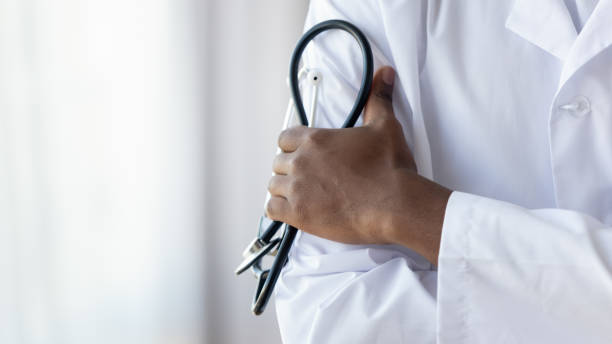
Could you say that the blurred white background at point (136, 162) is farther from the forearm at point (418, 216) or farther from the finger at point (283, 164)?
the forearm at point (418, 216)

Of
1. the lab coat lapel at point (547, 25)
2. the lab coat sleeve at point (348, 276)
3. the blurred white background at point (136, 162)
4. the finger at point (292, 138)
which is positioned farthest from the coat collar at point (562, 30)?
the blurred white background at point (136, 162)

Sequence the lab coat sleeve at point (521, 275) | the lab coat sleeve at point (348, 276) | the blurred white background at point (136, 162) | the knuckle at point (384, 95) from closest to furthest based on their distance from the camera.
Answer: the lab coat sleeve at point (521, 275)
the lab coat sleeve at point (348, 276)
the knuckle at point (384, 95)
the blurred white background at point (136, 162)

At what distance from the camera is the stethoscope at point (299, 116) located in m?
0.79

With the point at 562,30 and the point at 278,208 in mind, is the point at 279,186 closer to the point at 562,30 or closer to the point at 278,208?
the point at 278,208

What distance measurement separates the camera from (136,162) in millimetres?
1190

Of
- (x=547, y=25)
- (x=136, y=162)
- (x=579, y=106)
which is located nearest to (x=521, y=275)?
(x=579, y=106)

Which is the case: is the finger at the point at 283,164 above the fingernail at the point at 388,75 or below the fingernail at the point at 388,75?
below

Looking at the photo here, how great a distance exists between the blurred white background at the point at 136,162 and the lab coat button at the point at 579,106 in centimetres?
82

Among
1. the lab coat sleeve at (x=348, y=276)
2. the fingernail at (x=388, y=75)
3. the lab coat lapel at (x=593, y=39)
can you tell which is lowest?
the lab coat sleeve at (x=348, y=276)

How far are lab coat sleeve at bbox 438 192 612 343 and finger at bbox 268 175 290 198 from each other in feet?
0.75

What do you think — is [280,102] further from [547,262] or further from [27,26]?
[547,262]

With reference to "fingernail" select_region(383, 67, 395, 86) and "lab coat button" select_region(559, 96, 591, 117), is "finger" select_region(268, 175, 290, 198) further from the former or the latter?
"lab coat button" select_region(559, 96, 591, 117)

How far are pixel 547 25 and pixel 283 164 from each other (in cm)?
41

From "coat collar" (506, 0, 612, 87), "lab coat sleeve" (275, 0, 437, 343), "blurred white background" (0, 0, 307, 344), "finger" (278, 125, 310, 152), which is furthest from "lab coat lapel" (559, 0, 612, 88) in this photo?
"blurred white background" (0, 0, 307, 344)
